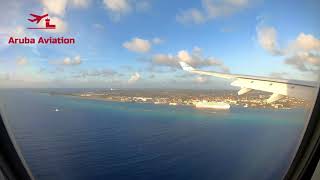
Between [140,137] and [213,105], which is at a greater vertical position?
[213,105]

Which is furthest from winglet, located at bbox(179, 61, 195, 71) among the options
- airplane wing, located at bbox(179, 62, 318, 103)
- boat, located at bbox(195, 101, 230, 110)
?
boat, located at bbox(195, 101, 230, 110)

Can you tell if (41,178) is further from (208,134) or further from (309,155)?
(309,155)
